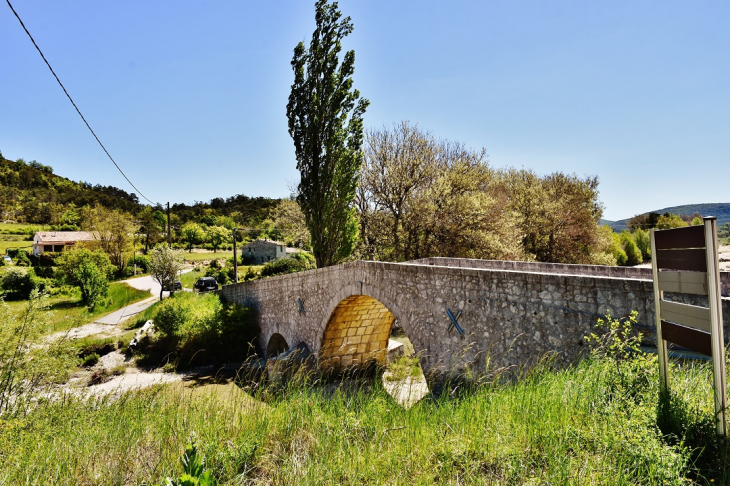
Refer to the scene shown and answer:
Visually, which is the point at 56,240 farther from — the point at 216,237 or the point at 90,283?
the point at 90,283

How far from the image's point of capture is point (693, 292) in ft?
8.08

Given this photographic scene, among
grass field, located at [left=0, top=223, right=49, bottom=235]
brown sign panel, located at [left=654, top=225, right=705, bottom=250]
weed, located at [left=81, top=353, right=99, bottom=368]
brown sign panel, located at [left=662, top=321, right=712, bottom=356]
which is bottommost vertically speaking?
weed, located at [left=81, top=353, right=99, bottom=368]

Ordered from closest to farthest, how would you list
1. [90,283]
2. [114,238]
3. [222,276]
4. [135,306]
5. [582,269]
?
[582,269]
[135,306]
[90,283]
[222,276]
[114,238]

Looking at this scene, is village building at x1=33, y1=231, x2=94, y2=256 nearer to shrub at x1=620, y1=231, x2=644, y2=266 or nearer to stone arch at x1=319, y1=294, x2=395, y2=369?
stone arch at x1=319, y1=294, x2=395, y2=369

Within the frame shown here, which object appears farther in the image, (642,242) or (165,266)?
(642,242)

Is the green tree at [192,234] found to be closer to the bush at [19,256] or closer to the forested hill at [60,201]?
the forested hill at [60,201]

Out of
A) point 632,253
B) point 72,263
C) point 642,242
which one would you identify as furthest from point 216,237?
point 642,242

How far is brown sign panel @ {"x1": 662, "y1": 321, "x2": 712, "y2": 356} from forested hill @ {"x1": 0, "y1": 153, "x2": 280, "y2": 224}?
2540 inches

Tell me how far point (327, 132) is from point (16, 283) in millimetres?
29789

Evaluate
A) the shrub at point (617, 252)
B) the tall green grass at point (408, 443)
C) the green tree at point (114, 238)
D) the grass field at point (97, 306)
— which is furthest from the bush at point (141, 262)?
the shrub at point (617, 252)

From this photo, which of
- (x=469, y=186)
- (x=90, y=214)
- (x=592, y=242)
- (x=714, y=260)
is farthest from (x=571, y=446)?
(x=90, y=214)

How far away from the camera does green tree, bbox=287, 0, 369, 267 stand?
17.4 m

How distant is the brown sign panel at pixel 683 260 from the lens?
235 centimetres

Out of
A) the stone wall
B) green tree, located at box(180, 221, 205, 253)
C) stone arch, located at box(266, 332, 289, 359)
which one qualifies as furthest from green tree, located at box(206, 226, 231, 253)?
the stone wall
